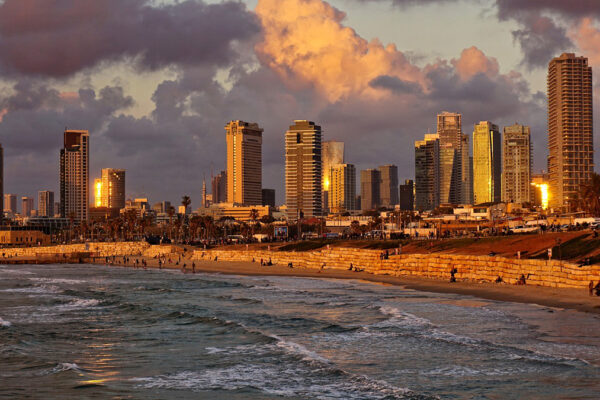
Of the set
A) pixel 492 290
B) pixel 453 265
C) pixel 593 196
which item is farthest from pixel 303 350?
pixel 593 196

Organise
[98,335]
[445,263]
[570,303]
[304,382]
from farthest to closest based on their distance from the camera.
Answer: [445,263] < [570,303] < [98,335] < [304,382]

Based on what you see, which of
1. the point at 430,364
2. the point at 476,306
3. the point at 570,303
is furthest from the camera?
the point at 476,306

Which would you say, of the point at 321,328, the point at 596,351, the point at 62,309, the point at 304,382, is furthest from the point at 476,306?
the point at 62,309

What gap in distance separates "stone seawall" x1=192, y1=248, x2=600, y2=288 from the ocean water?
6.73m

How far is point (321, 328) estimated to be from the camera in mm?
36812

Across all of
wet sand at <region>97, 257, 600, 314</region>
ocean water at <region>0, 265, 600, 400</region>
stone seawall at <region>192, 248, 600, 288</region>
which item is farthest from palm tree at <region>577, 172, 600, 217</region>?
ocean water at <region>0, 265, 600, 400</region>

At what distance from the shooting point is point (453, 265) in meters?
66.5

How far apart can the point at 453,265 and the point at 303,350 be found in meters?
39.3

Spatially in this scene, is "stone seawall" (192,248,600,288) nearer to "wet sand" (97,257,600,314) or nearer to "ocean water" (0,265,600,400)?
"wet sand" (97,257,600,314)

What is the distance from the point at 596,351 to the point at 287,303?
27.7 meters

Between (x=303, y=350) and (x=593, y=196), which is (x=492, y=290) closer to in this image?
(x=303, y=350)

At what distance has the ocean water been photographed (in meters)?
22.8

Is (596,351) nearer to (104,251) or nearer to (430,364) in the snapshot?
(430,364)

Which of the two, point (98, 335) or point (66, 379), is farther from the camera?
point (98, 335)
